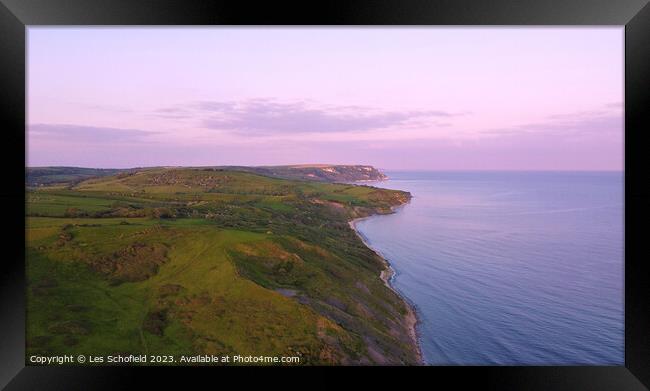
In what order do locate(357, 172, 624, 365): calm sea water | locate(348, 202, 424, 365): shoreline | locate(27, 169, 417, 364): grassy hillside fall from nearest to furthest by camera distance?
locate(27, 169, 417, 364): grassy hillside < locate(348, 202, 424, 365): shoreline < locate(357, 172, 624, 365): calm sea water

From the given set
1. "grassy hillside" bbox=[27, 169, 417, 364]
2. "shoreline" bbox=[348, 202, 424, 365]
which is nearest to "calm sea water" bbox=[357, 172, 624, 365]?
"shoreline" bbox=[348, 202, 424, 365]

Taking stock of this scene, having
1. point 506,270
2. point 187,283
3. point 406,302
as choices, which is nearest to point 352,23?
point 187,283

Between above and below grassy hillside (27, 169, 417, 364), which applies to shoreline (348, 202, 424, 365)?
below

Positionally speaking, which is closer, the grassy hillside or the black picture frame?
the black picture frame

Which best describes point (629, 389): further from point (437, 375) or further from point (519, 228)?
point (519, 228)

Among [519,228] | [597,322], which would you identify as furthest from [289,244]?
[519,228]

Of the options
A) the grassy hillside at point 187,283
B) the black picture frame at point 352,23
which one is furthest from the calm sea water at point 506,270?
the black picture frame at point 352,23

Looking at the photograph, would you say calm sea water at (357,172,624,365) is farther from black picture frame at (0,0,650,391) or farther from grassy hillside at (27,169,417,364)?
black picture frame at (0,0,650,391)
